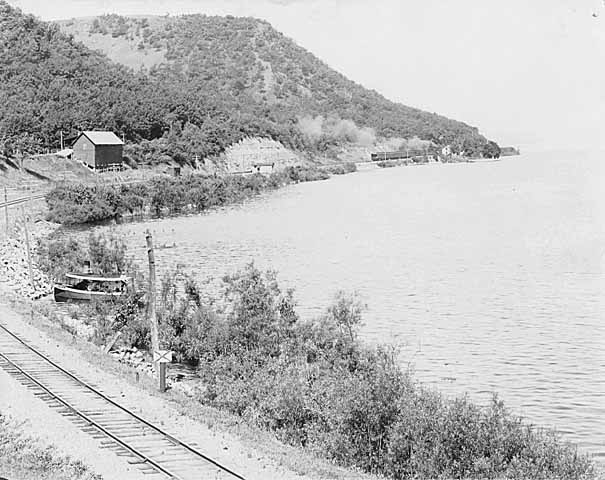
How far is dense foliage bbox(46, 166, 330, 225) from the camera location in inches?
3044

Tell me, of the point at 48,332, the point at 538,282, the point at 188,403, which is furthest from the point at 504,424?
the point at 538,282

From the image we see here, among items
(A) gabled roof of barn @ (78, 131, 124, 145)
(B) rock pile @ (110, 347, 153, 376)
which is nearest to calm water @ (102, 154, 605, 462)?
(B) rock pile @ (110, 347, 153, 376)

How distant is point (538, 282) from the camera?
1729 inches

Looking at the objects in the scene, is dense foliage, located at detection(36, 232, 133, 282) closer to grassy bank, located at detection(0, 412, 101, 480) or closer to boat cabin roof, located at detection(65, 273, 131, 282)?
boat cabin roof, located at detection(65, 273, 131, 282)

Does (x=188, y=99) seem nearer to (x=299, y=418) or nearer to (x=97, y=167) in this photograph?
(x=97, y=167)

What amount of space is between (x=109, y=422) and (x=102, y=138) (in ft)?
276

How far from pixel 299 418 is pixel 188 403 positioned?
301cm

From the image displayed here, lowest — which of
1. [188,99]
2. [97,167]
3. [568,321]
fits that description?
[568,321]

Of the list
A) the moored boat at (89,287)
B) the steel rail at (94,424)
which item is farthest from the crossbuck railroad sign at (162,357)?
the moored boat at (89,287)

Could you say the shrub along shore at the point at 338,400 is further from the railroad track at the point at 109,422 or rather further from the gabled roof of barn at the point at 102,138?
the gabled roof of barn at the point at 102,138

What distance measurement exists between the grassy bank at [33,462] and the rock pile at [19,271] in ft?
77.1

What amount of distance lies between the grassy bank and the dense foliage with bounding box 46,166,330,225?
188ft

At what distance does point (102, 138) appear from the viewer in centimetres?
10062

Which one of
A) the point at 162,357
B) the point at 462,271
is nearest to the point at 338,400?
the point at 162,357
